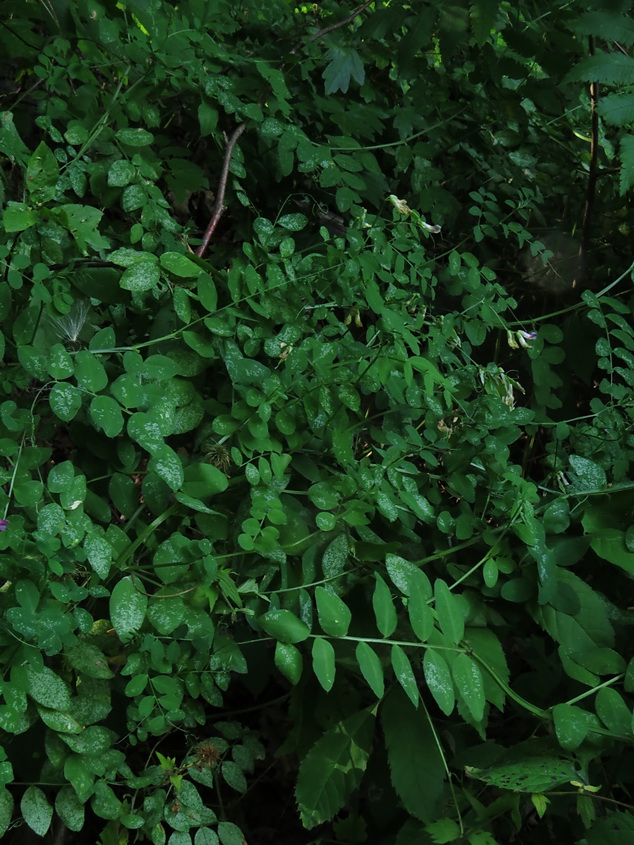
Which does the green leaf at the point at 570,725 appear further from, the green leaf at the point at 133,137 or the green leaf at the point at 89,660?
the green leaf at the point at 133,137

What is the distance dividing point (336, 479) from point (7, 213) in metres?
0.64

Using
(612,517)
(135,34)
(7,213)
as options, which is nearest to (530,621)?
(612,517)

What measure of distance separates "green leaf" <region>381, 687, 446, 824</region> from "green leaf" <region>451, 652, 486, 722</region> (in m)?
0.23

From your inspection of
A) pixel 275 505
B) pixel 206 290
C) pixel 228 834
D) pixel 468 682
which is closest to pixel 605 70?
pixel 206 290

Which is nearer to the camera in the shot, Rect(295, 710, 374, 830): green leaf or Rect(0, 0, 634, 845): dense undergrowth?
Rect(0, 0, 634, 845): dense undergrowth

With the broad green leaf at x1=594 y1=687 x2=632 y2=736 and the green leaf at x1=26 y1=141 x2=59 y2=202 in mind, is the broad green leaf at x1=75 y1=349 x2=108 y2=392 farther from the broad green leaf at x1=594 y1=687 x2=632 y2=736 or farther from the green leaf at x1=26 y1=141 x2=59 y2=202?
the broad green leaf at x1=594 y1=687 x2=632 y2=736

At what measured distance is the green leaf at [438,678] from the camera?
1072 mm

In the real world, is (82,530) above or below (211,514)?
above

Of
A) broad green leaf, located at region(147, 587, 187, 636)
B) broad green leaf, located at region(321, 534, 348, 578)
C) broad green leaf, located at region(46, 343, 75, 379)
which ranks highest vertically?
broad green leaf, located at region(46, 343, 75, 379)

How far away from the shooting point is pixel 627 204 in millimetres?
→ 2160

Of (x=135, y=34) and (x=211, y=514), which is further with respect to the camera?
(x=135, y=34)

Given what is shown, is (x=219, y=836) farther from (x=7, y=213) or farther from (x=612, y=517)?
(x=7, y=213)

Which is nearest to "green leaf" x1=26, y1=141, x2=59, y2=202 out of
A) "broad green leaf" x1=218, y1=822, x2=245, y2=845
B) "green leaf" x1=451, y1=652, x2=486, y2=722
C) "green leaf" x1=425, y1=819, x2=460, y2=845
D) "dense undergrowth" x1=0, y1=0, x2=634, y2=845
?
"dense undergrowth" x1=0, y1=0, x2=634, y2=845

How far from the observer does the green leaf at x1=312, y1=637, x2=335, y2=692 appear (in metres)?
1.04
